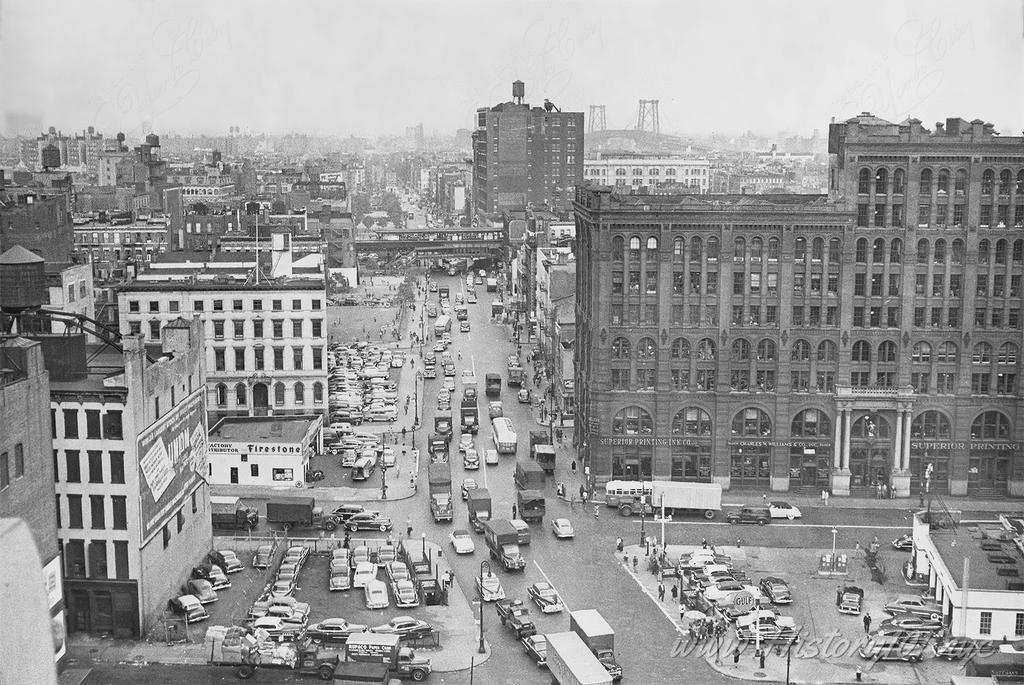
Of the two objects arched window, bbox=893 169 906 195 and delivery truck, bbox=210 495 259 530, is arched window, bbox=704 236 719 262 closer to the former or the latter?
arched window, bbox=893 169 906 195

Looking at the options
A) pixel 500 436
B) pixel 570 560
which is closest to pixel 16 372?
pixel 570 560

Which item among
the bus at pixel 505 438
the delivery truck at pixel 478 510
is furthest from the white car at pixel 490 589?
the bus at pixel 505 438

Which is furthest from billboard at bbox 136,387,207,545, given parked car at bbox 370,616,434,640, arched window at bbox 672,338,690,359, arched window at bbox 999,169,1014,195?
arched window at bbox 999,169,1014,195

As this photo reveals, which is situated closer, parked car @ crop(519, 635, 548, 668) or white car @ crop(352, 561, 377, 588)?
parked car @ crop(519, 635, 548, 668)

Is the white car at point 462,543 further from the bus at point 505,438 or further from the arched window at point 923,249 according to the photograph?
the arched window at point 923,249

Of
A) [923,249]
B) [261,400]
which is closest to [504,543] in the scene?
[261,400]

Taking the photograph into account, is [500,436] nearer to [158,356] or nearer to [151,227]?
[158,356]
